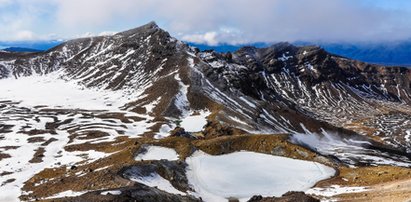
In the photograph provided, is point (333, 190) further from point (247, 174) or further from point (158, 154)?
point (158, 154)

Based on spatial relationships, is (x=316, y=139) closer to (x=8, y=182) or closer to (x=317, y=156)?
(x=317, y=156)

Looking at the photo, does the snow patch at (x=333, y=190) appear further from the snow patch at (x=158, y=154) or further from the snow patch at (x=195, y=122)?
→ the snow patch at (x=195, y=122)

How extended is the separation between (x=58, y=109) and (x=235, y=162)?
5498 inches

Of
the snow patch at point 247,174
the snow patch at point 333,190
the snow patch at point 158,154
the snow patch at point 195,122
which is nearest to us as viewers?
the snow patch at point 333,190

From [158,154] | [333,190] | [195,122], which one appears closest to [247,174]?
[333,190]

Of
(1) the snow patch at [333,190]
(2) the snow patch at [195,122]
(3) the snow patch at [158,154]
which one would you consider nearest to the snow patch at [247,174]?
(1) the snow patch at [333,190]

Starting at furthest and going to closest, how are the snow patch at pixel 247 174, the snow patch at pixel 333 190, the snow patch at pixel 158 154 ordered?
the snow patch at pixel 158 154 < the snow patch at pixel 247 174 < the snow patch at pixel 333 190

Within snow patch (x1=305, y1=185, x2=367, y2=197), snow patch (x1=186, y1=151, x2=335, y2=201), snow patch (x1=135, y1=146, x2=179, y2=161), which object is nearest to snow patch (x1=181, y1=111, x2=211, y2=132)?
snow patch (x1=135, y1=146, x2=179, y2=161)

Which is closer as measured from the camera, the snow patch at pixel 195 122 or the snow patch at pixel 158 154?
the snow patch at pixel 158 154

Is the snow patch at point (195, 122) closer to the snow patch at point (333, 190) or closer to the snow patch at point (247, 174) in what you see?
the snow patch at point (247, 174)

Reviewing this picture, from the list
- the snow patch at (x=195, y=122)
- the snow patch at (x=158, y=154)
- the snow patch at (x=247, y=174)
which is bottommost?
the snow patch at (x=195, y=122)

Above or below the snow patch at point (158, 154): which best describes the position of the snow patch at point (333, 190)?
below

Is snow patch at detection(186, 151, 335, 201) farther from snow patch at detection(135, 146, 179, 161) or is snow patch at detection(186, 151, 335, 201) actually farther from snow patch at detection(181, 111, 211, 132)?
snow patch at detection(181, 111, 211, 132)

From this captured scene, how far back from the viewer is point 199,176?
219 ft
